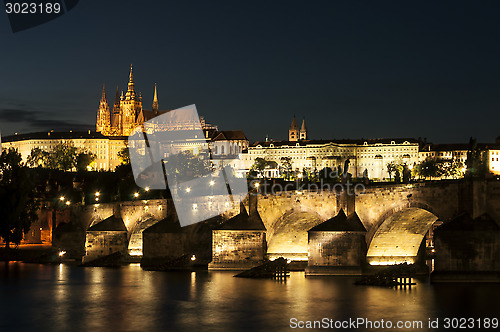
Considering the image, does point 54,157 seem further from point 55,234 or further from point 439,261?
point 439,261

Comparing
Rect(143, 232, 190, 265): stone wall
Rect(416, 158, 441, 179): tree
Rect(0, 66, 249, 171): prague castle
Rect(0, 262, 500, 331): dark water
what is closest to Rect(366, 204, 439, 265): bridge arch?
Rect(0, 262, 500, 331): dark water

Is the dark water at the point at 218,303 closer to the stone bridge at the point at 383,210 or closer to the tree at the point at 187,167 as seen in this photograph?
the stone bridge at the point at 383,210

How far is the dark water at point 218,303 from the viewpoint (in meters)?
29.2

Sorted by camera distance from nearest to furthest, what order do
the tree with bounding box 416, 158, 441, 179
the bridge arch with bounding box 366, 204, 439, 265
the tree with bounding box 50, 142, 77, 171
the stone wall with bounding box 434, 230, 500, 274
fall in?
the stone wall with bounding box 434, 230, 500, 274, the bridge arch with bounding box 366, 204, 439, 265, the tree with bounding box 416, 158, 441, 179, the tree with bounding box 50, 142, 77, 171

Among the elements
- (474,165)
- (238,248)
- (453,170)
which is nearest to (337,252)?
(238,248)

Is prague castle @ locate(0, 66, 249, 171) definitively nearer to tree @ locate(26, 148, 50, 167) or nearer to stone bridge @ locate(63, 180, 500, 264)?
tree @ locate(26, 148, 50, 167)

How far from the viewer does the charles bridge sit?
3422cm

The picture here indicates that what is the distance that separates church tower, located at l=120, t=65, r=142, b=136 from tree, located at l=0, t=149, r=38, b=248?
135576 millimetres

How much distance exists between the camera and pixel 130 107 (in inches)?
7544

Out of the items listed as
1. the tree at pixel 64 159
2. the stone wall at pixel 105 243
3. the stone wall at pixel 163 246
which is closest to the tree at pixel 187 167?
the stone wall at pixel 105 243

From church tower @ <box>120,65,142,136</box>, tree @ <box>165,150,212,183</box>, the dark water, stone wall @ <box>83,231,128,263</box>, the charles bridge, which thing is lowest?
the dark water

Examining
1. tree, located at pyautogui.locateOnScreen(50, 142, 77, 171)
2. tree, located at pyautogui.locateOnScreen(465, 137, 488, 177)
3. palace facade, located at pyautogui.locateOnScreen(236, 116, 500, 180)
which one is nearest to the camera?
tree, located at pyautogui.locateOnScreen(465, 137, 488, 177)

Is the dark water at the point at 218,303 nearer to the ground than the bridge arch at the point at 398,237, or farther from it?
nearer to the ground

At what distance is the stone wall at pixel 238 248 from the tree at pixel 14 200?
1584cm
